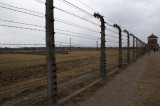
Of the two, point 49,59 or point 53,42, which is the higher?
point 53,42

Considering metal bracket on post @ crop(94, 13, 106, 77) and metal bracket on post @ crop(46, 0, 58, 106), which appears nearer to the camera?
metal bracket on post @ crop(46, 0, 58, 106)

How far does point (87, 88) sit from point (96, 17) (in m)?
3.65

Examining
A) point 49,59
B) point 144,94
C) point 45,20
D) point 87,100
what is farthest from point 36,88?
point 144,94

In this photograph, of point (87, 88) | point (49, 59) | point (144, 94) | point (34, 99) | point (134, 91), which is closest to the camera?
point (49, 59)

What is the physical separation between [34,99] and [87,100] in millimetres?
1481

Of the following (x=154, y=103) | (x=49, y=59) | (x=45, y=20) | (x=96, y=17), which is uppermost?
(x=96, y=17)

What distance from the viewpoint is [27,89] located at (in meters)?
6.06

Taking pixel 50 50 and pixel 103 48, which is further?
pixel 103 48

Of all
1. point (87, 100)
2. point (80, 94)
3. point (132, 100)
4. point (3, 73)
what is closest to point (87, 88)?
point (80, 94)

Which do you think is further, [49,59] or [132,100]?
[132,100]

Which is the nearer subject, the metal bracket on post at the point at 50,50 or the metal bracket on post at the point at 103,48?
the metal bracket on post at the point at 50,50

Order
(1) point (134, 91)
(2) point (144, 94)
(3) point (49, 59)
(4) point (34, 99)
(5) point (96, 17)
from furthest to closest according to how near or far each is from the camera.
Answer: (5) point (96, 17), (1) point (134, 91), (2) point (144, 94), (4) point (34, 99), (3) point (49, 59)

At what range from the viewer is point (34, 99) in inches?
193

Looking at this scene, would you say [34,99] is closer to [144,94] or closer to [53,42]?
[53,42]
